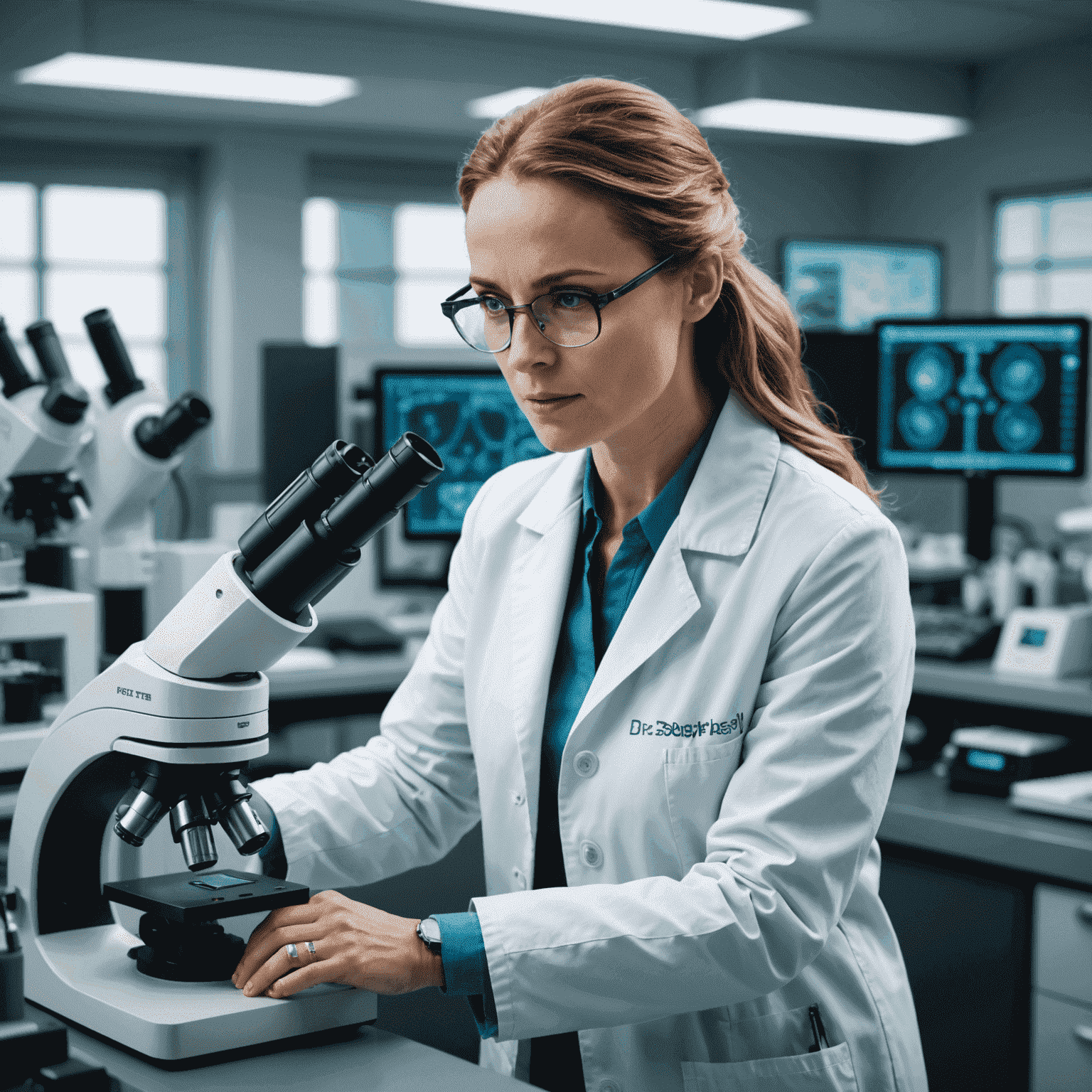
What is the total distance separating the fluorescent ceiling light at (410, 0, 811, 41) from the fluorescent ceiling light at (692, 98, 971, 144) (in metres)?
1.38

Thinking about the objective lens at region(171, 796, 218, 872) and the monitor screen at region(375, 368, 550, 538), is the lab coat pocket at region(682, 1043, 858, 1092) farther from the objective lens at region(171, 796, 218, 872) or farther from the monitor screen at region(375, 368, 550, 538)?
the monitor screen at region(375, 368, 550, 538)

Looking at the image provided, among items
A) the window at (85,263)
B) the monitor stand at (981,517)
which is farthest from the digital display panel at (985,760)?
the window at (85,263)

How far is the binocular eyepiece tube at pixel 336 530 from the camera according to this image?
34.6 inches

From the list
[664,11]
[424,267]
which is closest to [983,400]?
[664,11]

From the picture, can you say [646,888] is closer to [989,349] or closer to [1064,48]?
[989,349]

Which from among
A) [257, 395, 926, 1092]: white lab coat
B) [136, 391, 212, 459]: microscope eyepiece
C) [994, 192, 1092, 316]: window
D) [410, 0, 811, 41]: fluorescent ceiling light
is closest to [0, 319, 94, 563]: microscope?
[136, 391, 212, 459]: microscope eyepiece

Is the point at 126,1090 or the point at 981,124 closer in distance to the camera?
the point at 126,1090

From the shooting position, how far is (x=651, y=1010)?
3.33ft

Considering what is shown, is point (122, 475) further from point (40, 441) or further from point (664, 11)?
point (664, 11)

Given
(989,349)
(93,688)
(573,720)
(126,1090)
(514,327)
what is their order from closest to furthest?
(126,1090)
(93,688)
(514,327)
(573,720)
(989,349)

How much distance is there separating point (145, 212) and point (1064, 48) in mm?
4544

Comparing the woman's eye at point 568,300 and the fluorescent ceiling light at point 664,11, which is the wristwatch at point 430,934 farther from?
the fluorescent ceiling light at point 664,11

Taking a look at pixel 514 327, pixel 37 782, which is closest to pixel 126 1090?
pixel 37 782

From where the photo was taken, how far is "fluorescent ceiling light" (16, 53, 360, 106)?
15.2ft
